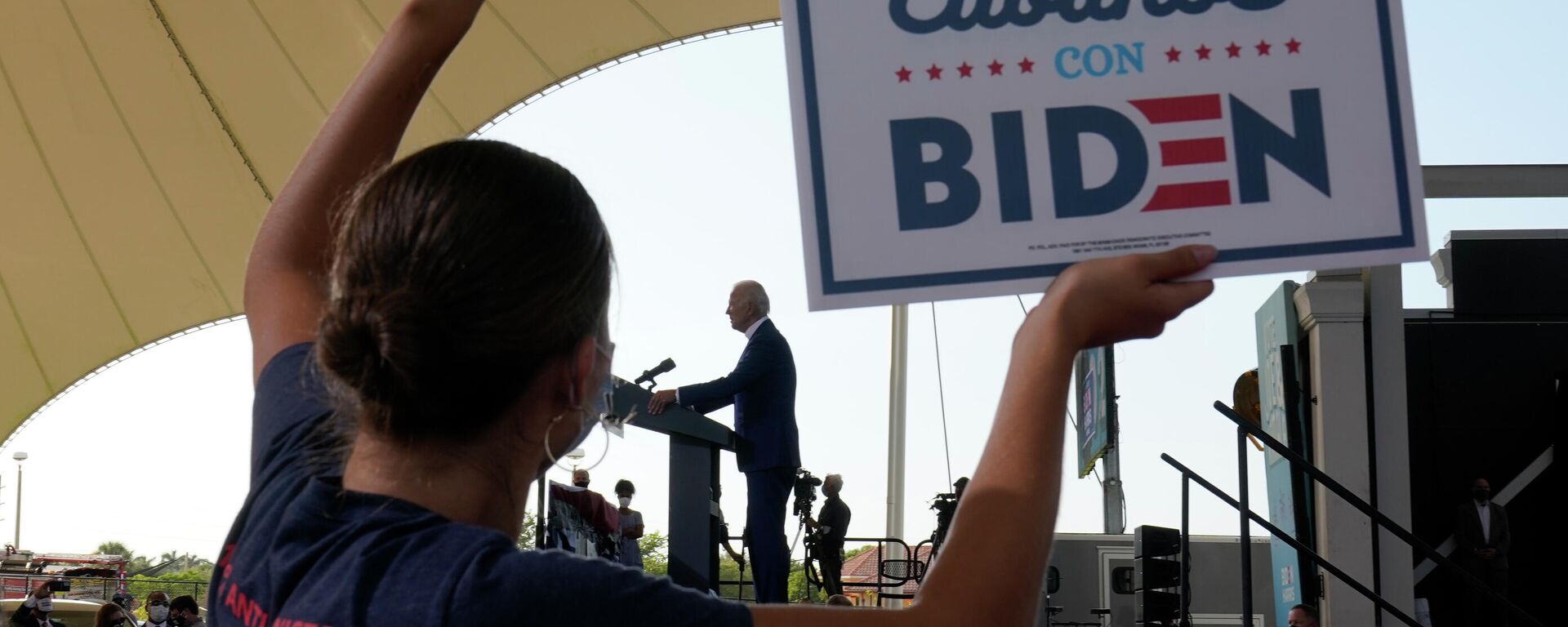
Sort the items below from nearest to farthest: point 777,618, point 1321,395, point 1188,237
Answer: point 777,618, point 1188,237, point 1321,395

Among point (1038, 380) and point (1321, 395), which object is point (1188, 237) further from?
point (1321, 395)

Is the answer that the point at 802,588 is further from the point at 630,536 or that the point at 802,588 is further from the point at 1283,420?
the point at 630,536

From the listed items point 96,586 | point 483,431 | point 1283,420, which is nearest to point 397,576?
point 483,431

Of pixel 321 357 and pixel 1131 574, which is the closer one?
pixel 321 357

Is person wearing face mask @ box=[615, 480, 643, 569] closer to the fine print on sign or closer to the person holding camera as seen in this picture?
the fine print on sign

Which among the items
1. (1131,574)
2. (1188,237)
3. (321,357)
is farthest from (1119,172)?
(1131,574)

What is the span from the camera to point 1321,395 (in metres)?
7.32

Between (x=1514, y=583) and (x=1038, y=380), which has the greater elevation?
(x=1038, y=380)

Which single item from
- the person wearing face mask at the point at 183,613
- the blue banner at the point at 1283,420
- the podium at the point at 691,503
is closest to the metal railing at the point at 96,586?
the person wearing face mask at the point at 183,613

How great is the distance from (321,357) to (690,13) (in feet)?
49.7

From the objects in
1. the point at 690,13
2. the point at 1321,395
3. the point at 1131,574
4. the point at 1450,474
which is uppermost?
the point at 690,13

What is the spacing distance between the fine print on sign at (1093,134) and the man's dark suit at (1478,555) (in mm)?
7667

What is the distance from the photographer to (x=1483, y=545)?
788 centimetres

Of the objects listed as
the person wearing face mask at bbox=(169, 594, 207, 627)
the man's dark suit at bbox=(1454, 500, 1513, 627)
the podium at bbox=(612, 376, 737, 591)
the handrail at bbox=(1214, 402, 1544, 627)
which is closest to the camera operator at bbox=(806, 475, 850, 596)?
the man's dark suit at bbox=(1454, 500, 1513, 627)
